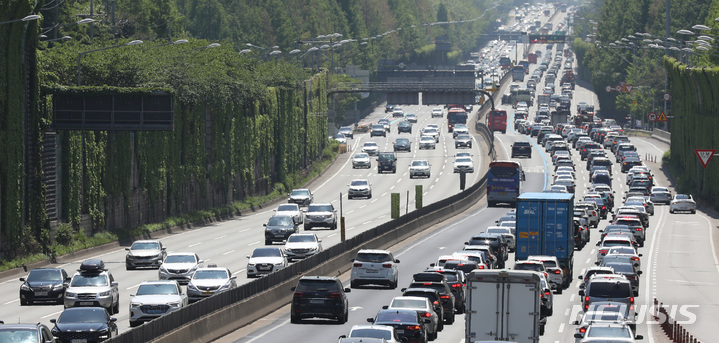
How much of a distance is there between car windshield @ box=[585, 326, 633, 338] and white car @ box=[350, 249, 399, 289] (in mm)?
19864

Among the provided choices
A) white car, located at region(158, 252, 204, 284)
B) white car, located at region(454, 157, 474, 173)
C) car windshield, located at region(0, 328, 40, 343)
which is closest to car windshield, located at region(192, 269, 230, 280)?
white car, located at region(158, 252, 204, 284)

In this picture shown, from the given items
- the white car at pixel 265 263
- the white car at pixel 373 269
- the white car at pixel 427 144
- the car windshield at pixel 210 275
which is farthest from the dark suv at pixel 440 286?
the white car at pixel 427 144

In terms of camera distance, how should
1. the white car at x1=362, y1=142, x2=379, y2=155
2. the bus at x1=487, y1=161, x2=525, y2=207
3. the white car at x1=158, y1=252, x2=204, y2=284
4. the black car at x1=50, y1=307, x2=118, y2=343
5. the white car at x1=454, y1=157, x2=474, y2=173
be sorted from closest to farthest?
the black car at x1=50, y1=307, x2=118, y2=343 → the white car at x1=158, y1=252, x2=204, y2=284 → the bus at x1=487, y1=161, x2=525, y2=207 → the white car at x1=454, y1=157, x2=474, y2=173 → the white car at x1=362, y1=142, x2=379, y2=155

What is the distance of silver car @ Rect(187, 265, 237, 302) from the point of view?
147 feet

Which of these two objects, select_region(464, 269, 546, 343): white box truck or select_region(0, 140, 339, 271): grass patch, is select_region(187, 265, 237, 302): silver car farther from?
select_region(0, 140, 339, 271): grass patch

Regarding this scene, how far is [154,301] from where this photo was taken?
133 feet

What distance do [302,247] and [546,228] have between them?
35.5 feet

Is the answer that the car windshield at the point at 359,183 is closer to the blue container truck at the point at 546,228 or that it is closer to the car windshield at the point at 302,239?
the car windshield at the point at 302,239

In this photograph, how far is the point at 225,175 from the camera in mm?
99750

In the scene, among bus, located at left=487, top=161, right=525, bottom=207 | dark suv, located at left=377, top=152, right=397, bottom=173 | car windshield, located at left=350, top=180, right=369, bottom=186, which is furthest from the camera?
dark suv, located at left=377, top=152, right=397, bottom=173

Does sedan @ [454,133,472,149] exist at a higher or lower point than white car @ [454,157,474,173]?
lower

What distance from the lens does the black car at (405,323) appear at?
116 ft

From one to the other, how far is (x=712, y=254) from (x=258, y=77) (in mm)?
50339

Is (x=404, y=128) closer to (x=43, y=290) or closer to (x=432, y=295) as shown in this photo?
(x=43, y=290)
